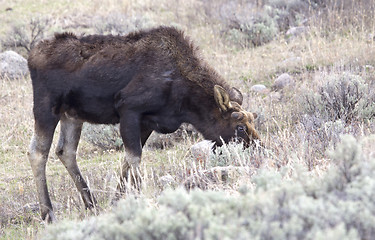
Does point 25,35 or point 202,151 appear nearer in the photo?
point 202,151

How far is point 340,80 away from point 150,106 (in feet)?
14.1

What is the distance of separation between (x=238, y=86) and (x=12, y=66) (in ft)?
21.5

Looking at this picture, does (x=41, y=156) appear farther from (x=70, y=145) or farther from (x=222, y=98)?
(x=222, y=98)

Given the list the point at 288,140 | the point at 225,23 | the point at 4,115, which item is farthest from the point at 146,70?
the point at 225,23

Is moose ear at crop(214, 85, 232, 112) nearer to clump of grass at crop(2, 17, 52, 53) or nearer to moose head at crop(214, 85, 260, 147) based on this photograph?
moose head at crop(214, 85, 260, 147)

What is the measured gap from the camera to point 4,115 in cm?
1128

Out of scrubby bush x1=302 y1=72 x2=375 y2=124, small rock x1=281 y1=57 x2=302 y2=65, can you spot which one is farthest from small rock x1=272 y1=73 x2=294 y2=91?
scrubby bush x1=302 y1=72 x2=375 y2=124

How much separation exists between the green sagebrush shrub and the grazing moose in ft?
8.88

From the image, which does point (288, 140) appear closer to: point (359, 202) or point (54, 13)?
point (359, 202)

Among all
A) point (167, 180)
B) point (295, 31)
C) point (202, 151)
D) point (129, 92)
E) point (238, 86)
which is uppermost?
point (295, 31)

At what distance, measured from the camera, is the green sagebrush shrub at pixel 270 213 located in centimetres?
331

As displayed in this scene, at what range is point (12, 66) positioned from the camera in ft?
46.4

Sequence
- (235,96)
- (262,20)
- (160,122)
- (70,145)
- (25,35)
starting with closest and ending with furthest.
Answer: (160,122) → (235,96) → (70,145) → (262,20) → (25,35)

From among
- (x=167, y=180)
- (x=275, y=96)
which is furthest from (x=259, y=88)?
(x=167, y=180)
